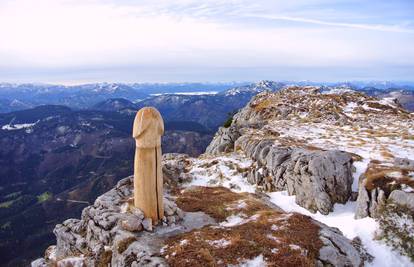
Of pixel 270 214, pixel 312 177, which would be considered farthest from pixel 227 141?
pixel 270 214

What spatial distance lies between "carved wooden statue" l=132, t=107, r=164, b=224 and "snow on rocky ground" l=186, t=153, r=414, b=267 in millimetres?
4957

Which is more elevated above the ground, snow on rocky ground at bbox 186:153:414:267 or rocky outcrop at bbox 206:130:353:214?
rocky outcrop at bbox 206:130:353:214

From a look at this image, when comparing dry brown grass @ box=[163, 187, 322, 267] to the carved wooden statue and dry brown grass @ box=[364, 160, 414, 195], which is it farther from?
dry brown grass @ box=[364, 160, 414, 195]

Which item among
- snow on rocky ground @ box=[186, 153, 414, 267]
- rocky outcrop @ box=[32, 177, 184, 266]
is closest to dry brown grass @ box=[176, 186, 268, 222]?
snow on rocky ground @ box=[186, 153, 414, 267]

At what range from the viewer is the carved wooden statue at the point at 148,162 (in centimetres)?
2072

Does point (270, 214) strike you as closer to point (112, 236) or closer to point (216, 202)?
point (216, 202)

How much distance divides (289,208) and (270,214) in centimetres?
671

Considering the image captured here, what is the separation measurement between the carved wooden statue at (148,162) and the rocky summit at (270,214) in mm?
828

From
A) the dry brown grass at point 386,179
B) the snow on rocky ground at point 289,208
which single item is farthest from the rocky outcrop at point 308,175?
the dry brown grass at point 386,179

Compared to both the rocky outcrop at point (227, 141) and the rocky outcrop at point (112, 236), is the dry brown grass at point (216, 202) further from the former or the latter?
the rocky outcrop at point (227, 141)

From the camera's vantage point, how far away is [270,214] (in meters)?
23.2

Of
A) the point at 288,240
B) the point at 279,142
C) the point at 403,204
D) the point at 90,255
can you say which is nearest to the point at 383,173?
the point at 403,204

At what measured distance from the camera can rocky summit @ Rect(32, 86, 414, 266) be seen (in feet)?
58.3

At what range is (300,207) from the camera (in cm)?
2900
